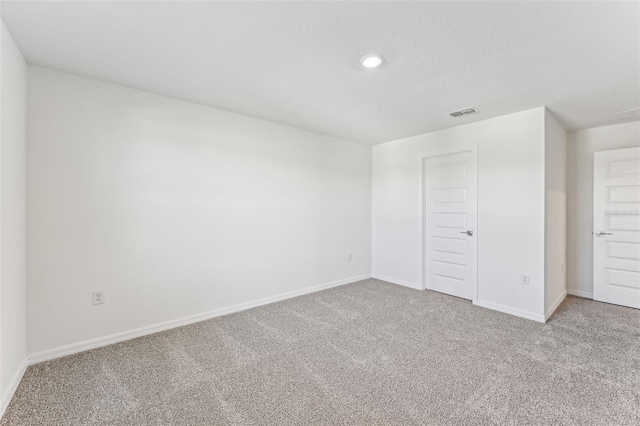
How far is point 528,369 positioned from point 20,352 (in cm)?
378

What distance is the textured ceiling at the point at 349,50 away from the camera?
5.29 feet

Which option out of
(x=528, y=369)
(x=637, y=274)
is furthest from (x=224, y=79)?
(x=637, y=274)

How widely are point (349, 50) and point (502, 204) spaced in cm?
266

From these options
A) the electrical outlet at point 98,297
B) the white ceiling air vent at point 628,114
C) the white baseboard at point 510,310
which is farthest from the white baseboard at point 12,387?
the white ceiling air vent at point 628,114

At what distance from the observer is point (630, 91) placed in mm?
2613

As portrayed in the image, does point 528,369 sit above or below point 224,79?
below

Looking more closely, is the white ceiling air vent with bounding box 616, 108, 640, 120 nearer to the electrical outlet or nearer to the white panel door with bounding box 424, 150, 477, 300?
the white panel door with bounding box 424, 150, 477, 300

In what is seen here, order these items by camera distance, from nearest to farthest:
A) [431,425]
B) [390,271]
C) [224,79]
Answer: [431,425]
[224,79]
[390,271]

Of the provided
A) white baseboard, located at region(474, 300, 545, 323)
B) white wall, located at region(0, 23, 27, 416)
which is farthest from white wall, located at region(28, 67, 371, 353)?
white baseboard, located at region(474, 300, 545, 323)

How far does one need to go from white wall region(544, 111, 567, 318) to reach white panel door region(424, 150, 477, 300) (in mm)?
738

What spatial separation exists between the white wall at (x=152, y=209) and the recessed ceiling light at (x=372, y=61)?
69.8 inches

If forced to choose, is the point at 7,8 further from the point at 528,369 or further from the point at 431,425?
the point at 528,369

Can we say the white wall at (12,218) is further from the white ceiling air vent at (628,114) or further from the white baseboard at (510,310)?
the white ceiling air vent at (628,114)

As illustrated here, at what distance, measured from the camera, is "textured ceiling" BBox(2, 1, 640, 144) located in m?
1.61
